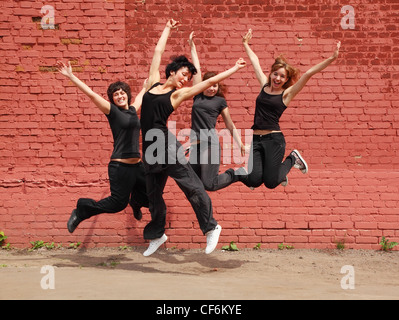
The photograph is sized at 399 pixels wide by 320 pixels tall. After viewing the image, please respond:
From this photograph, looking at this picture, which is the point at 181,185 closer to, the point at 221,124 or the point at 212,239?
the point at 212,239

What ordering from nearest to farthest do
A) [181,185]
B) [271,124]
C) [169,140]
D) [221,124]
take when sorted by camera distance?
[169,140] < [181,185] < [271,124] < [221,124]

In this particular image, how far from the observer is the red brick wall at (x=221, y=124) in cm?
783

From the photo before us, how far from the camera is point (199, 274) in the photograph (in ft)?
21.3

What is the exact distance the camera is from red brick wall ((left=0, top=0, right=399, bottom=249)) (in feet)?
25.7

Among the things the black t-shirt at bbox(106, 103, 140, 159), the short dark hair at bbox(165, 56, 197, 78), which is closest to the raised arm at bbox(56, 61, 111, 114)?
the black t-shirt at bbox(106, 103, 140, 159)

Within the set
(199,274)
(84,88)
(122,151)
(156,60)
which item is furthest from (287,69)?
(199,274)

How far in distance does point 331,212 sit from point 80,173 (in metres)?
3.41

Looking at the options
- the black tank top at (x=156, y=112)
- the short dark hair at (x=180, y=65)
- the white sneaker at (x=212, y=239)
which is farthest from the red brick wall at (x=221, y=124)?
the black tank top at (x=156, y=112)

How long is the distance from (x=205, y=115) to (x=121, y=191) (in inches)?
52.1

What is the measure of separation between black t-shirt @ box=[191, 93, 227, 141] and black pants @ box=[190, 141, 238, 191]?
4.3 inches

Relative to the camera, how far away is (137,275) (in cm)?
606

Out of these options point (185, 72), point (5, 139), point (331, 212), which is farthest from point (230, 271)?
point (5, 139)

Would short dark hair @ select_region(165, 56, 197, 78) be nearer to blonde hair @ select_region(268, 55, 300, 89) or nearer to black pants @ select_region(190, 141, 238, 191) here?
blonde hair @ select_region(268, 55, 300, 89)

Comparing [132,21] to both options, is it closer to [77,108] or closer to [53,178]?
[77,108]
